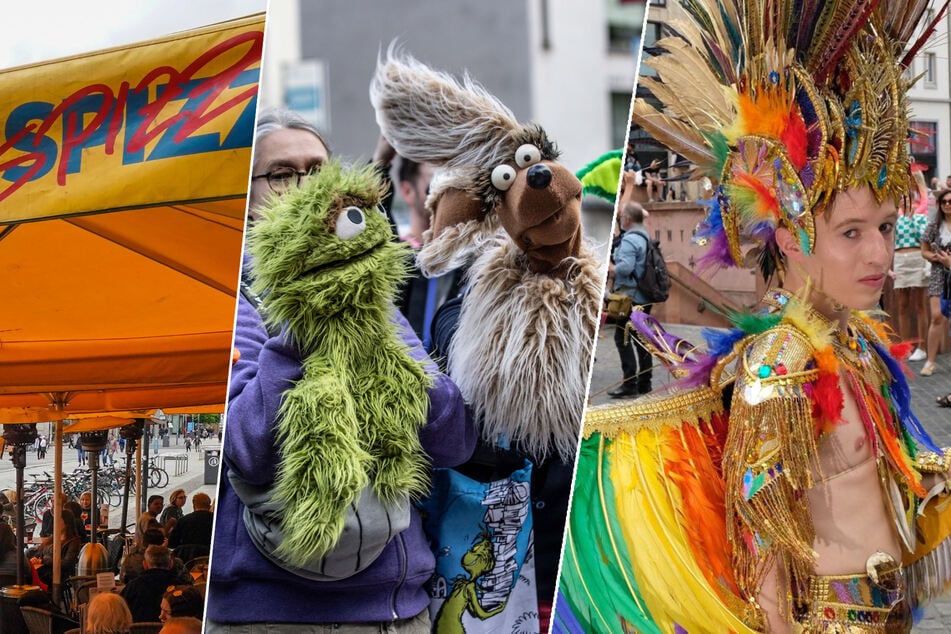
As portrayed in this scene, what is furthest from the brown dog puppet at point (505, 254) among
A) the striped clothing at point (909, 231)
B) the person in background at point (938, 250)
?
the person in background at point (938, 250)

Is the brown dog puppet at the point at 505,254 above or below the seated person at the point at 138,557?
above

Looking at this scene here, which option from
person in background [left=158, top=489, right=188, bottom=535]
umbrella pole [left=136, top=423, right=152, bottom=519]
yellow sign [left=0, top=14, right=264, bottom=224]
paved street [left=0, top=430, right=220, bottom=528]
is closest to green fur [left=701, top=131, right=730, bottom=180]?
yellow sign [left=0, top=14, right=264, bottom=224]

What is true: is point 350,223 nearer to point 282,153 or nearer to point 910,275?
point 282,153

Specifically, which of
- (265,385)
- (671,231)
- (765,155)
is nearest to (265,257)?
(265,385)

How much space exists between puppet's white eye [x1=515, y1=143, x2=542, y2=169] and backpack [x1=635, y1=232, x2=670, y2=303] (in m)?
0.68

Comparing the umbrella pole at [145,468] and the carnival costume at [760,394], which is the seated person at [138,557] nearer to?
the umbrella pole at [145,468]

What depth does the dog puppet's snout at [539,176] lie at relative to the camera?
159 cm

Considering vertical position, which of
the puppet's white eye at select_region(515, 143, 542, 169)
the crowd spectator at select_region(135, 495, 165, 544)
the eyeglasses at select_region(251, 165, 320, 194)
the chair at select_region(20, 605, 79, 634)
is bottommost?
the chair at select_region(20, 605, 79, 634)

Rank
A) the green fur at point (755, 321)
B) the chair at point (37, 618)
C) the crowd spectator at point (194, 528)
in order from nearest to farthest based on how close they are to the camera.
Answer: the green fur at point (755, 321) < the crowd spectator at point (194, 528) < the chair at point (37, 618)

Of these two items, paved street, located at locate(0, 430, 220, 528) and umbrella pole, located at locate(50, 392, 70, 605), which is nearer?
paved street, located at locate(0, 430, 220, 528)

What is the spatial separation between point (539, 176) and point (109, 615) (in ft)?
7.66

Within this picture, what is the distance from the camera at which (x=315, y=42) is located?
1614 millimetres

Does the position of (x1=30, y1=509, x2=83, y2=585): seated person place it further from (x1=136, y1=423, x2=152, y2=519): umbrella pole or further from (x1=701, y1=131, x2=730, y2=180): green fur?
(x1=701, y1=131, x2=730, y2=180): green fur

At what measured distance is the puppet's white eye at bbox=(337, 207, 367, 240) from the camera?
1475 mm
